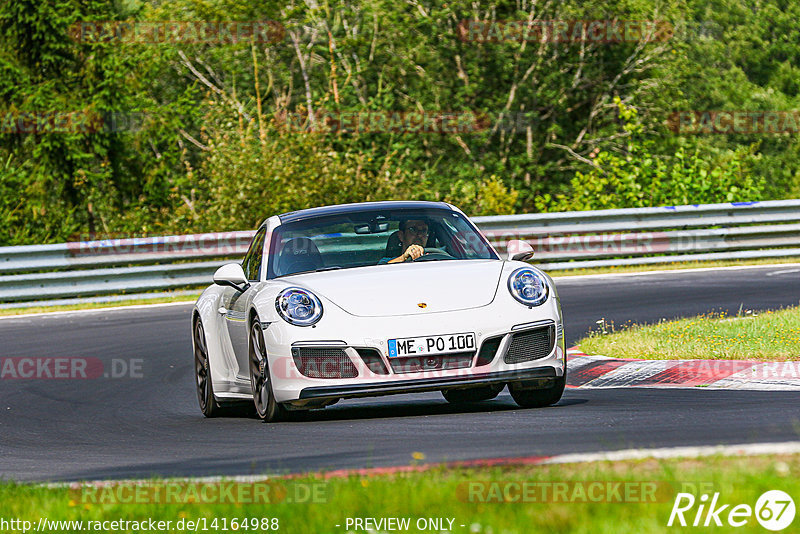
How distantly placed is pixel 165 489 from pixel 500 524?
1.76m

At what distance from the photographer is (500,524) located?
14.0 ft

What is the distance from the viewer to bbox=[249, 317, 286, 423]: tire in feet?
26.9

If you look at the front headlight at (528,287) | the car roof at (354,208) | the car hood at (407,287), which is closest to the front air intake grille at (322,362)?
the car hood at (407,287)

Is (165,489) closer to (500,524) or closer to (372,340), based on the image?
(500,524)

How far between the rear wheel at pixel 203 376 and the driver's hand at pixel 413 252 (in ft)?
5.70

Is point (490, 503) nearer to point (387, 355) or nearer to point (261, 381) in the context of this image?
point (387, 355)

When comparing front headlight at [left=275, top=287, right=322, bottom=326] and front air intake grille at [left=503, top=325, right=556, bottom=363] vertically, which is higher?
front headlight at [left=275, top=287, right=322, bottom=326]

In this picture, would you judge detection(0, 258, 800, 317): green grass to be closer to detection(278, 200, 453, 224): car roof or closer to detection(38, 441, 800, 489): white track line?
detection(278, 200, 453, 224): car roof

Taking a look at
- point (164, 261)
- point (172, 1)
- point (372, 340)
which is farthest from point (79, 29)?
point (372, 340)

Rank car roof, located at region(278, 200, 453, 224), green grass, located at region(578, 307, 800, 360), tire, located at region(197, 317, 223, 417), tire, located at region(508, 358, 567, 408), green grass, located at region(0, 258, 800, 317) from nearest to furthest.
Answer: tire, located at region(508, 358, 567, 408) → car roof, located at region(278, 200, 453, 224) → tire, located at region(197, 317, 223, 417) → green grass, located at region(578, 307, 800, 360) → green grass, located at region(0, 258, 800, 317)

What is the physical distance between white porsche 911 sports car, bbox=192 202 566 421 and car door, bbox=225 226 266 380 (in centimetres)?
2

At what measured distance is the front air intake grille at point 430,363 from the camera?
25.6 ft

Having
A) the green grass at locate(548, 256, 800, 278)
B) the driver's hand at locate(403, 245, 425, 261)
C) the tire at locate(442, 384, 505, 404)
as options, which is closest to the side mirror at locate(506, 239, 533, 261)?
the driver's hand at locate(403, 245, 425, 261)

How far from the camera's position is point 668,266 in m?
20.5
